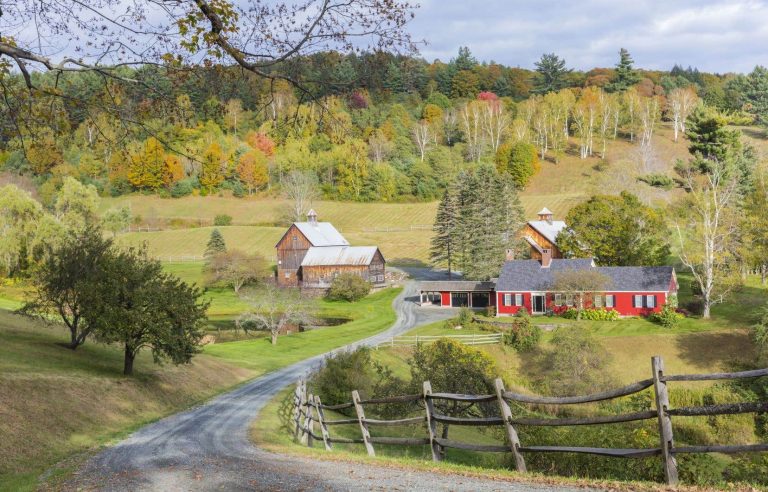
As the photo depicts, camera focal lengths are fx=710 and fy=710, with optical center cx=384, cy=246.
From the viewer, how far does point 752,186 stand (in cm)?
7894

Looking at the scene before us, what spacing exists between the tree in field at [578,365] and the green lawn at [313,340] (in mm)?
17616

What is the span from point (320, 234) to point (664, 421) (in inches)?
3426

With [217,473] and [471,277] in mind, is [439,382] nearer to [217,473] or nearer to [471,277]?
[217,473]

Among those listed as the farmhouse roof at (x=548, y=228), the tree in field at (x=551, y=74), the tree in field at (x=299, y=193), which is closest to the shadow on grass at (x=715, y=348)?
the farmhouse roof at (x=548, y=228)

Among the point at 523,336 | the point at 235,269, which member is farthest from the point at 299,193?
the point at 523,336

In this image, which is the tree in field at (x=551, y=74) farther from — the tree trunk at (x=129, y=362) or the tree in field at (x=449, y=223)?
the tree trunk at (x=129, y=362)

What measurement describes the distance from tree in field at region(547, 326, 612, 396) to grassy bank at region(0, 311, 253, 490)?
68.0 feet

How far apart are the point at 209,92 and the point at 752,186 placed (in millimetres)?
79869

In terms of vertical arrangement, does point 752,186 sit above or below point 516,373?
above

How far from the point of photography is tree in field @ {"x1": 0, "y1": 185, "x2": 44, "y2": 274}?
65938mm

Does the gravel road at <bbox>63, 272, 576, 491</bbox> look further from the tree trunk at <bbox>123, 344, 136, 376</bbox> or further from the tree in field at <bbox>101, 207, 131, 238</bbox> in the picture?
the tree in field at <bbox>101, 207, 131, 238</bbox>

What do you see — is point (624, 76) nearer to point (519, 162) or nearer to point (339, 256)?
point (519, 162)

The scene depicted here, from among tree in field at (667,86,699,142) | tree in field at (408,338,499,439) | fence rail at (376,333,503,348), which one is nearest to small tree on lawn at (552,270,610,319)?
fence rail at (376,333,503,348)

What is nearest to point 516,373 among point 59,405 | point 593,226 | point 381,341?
point 381,341
